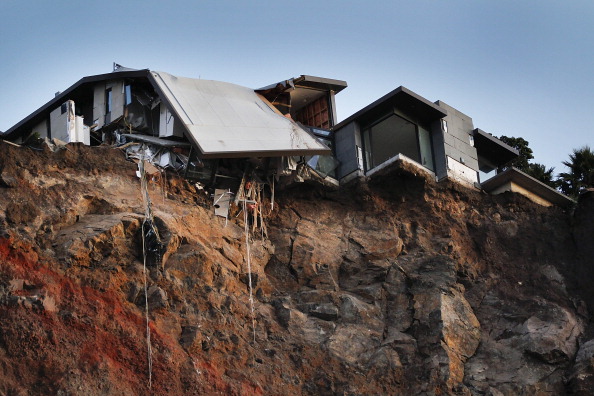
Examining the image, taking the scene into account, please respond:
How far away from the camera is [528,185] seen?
3550 cm

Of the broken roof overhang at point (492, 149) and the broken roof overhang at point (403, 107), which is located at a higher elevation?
the broken roof overhang at point (403, 107)

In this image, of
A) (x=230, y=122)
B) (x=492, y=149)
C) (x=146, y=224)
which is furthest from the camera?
(x=492, y=149)

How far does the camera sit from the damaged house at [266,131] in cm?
3269

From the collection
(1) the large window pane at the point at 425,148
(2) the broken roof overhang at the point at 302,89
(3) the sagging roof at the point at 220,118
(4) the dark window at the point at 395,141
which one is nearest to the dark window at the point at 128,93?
(3) the sagging roof at the point at 220,118

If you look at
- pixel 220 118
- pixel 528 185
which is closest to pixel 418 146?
pixel 528 185

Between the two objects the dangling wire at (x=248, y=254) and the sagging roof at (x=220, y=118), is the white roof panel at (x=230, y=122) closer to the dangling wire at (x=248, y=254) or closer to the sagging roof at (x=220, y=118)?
the sagging roof at (x=220, y=118)

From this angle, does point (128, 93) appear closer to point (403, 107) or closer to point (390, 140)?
point (390, 140)

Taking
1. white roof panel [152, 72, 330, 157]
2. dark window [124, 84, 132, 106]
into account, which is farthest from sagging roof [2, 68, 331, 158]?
dark window [124, 84, 132, 106]

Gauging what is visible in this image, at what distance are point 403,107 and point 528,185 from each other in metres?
4.76

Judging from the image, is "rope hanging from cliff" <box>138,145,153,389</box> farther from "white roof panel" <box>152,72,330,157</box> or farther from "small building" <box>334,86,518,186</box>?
"small building" <box>334,86,518,186</box>

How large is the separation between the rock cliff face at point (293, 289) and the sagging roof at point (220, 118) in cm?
170

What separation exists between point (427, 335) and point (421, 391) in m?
2.07

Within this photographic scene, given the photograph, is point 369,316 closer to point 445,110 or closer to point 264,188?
point 264,188

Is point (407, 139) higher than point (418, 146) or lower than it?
higher
